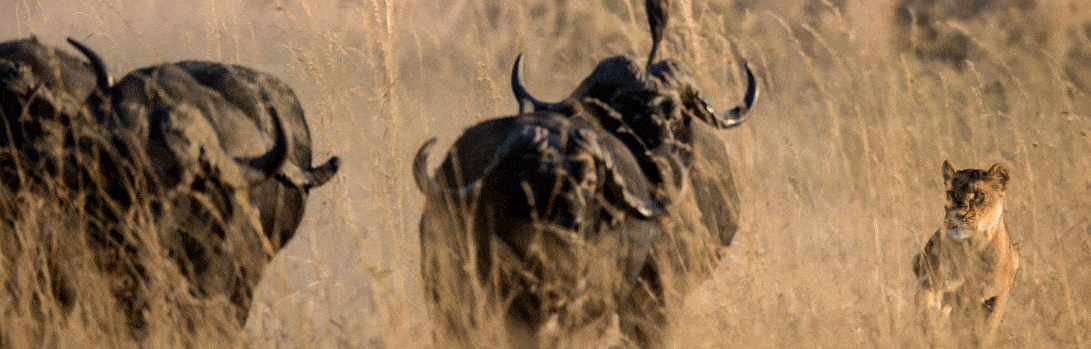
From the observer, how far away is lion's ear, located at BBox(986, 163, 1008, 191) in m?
8.09

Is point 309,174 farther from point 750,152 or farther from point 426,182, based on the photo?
point 750,152

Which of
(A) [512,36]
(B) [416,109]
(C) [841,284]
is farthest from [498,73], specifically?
(C) [841,284]

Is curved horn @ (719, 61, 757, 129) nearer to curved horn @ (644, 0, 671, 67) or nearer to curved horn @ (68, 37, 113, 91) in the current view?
curved horn @ (644, 0, 671, 67)

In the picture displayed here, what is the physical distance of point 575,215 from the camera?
21.3 ft

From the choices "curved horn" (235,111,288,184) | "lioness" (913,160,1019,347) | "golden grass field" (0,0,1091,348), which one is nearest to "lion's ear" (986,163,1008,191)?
"lioness" (913,160,1019,347)

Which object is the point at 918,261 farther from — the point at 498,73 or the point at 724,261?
the point at 498,73

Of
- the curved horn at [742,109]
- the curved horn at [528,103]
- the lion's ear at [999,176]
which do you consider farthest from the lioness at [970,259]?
the curved horn at [528,103]

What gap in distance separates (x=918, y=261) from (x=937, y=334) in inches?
41.9

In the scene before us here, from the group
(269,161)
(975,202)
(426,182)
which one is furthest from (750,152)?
(269,161)

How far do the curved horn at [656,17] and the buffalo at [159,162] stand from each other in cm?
147

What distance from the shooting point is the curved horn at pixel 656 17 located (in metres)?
7.96

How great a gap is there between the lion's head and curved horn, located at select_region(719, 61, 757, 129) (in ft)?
2.90

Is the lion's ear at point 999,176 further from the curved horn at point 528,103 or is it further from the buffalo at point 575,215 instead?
the curved horn at point 528,103

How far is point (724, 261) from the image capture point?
365 inches
